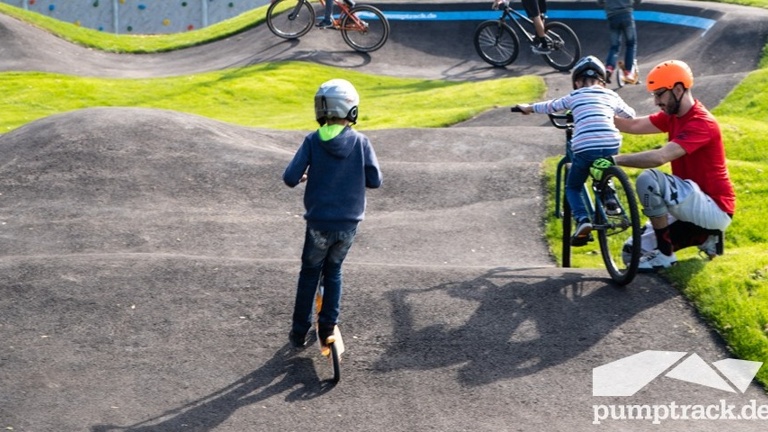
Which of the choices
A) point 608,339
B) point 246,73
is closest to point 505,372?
point 608,339

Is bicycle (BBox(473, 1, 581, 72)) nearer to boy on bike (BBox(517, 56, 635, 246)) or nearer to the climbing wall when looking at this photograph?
boy on bike (BBox(517, 56, 635, 246))

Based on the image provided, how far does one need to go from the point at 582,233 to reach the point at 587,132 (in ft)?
2.86

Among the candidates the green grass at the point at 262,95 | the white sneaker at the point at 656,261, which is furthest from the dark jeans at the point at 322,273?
the green grass at the point at 262,95

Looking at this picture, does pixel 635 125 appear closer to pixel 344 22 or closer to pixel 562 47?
pixel 562 47

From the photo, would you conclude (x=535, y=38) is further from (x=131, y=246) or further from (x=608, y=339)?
(x=608, y=339)

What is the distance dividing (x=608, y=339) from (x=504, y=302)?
3.02 feet

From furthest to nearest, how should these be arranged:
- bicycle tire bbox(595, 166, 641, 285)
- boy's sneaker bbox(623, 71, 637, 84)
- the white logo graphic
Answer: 1. boy's sneaker bbox(623, 71, 637, 84)
2. bicycle tire bbox(595, 166, 641, 285)
3. the white logo graphic

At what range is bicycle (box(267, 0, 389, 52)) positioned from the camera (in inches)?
942

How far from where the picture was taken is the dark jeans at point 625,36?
58.5ft

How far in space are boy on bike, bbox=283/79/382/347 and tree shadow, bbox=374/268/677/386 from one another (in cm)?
76

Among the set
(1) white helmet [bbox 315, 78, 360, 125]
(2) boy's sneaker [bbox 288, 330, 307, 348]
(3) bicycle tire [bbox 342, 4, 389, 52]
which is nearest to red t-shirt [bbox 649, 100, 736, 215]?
(1) white helmet [bbox 315, 78, 360, 125]

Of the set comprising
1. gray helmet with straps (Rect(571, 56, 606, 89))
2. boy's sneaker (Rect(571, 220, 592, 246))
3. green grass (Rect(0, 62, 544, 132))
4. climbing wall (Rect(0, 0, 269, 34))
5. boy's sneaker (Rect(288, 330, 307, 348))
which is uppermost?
gray helmet with straps (Rect(571, 56, 606, 89))

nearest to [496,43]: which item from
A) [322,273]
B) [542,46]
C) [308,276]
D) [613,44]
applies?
[542,46]

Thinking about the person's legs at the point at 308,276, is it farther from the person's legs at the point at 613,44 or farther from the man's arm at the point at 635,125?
the person's legs at the point at 613,44
